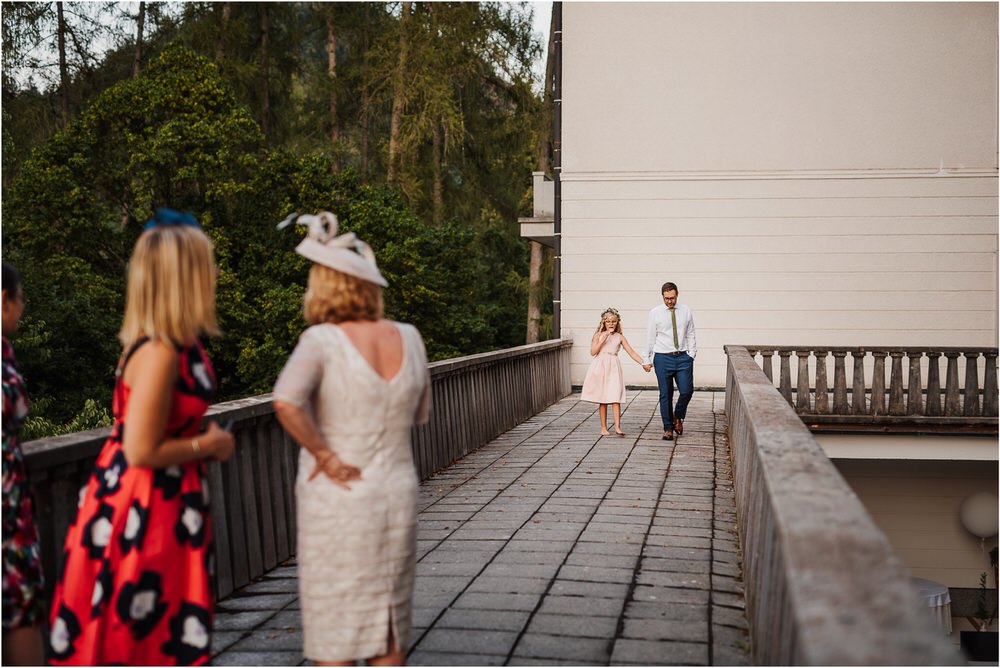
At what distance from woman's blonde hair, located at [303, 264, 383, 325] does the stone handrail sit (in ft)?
4.57

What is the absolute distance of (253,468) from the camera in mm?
5738

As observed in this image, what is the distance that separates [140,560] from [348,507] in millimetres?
610

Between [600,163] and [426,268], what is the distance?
1152 centimetres

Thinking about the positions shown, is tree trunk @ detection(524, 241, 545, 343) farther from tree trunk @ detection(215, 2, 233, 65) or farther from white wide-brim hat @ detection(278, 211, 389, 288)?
white wide-brim hat @ detection(278, 211, 389, 288)

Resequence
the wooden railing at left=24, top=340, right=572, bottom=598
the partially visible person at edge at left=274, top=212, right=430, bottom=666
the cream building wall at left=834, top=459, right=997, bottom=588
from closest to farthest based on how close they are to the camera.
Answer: the partially visible person at edge at left=274, top=212, right=430, bottom=666, the wooden railing at left=24, top=340, right=572, bottom=598, the cream building wall at left=834, top=459, right=997, bottom=588

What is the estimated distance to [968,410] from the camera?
44.9ft

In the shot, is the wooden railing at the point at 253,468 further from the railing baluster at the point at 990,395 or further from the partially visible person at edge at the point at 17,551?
the railing baluster at the point at 990,395

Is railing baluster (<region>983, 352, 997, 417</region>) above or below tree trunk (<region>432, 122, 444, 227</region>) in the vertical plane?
below

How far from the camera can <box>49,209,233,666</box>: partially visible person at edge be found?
2936mm

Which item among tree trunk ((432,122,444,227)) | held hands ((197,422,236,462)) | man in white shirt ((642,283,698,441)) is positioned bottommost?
man in white shirt ((642,283,698,441))

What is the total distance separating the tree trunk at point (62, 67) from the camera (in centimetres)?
2911

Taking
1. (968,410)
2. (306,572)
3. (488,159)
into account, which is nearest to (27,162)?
(488,159)

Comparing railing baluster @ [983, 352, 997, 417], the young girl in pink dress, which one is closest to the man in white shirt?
the young girl in pink dress

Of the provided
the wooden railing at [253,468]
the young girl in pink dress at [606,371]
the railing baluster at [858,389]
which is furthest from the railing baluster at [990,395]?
the wooden railing at [253,468]
